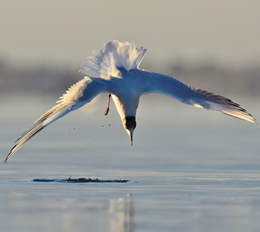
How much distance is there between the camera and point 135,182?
11117mm

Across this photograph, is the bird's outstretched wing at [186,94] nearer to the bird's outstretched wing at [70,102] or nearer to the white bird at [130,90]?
the white bird at [130,90]

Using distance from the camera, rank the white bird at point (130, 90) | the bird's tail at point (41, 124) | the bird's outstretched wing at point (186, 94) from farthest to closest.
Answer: the bird's outstretched wing at point (186, 94) < the white bird at point (130, 90) < the bird's tail at point (41, 124)

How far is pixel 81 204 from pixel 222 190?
2.11 metres

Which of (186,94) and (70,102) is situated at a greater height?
(186,94)

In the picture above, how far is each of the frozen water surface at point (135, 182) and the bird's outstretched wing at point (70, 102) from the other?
2.42 feet

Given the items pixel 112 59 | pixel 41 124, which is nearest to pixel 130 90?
pixel 112 59

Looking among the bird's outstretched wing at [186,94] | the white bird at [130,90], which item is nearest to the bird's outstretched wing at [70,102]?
the white bird at [130,90]

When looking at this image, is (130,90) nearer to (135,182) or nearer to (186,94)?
(186,94)

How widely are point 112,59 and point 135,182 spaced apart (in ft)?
6.55

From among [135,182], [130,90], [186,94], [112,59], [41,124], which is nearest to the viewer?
[41,124]

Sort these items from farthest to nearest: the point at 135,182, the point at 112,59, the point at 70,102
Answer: the point at 112,59
the point at 135,182
the point at 70,102

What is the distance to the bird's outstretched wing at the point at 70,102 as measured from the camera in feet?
33.6

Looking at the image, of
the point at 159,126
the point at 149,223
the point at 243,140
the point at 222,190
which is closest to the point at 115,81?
the point at 222,190

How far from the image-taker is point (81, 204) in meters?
9.16
